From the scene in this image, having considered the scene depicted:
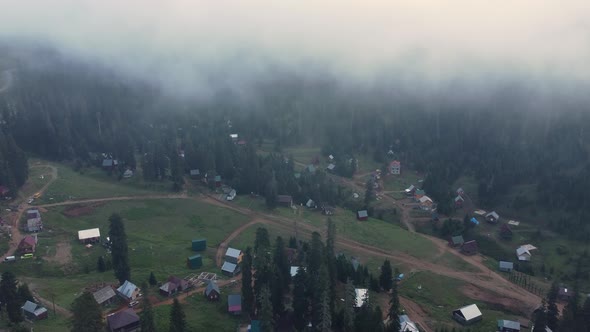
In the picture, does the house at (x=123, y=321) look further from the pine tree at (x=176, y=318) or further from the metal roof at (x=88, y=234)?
the metal roof at (x=88, y=234)

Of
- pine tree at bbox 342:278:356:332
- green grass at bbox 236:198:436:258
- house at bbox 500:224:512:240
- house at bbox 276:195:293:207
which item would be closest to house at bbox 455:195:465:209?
house at bbox 500:224:512:240

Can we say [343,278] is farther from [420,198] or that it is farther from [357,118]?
[357,118]

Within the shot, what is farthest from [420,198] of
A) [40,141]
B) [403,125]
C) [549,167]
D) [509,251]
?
[40,141]

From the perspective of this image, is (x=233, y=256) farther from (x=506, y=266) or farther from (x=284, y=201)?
(x=506, y=266)

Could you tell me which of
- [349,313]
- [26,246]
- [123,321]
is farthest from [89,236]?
[349,313]

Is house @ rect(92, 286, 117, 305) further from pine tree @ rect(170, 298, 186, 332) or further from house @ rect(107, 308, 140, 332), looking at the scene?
pine tree @ rect(170, 298, 186, 332)
